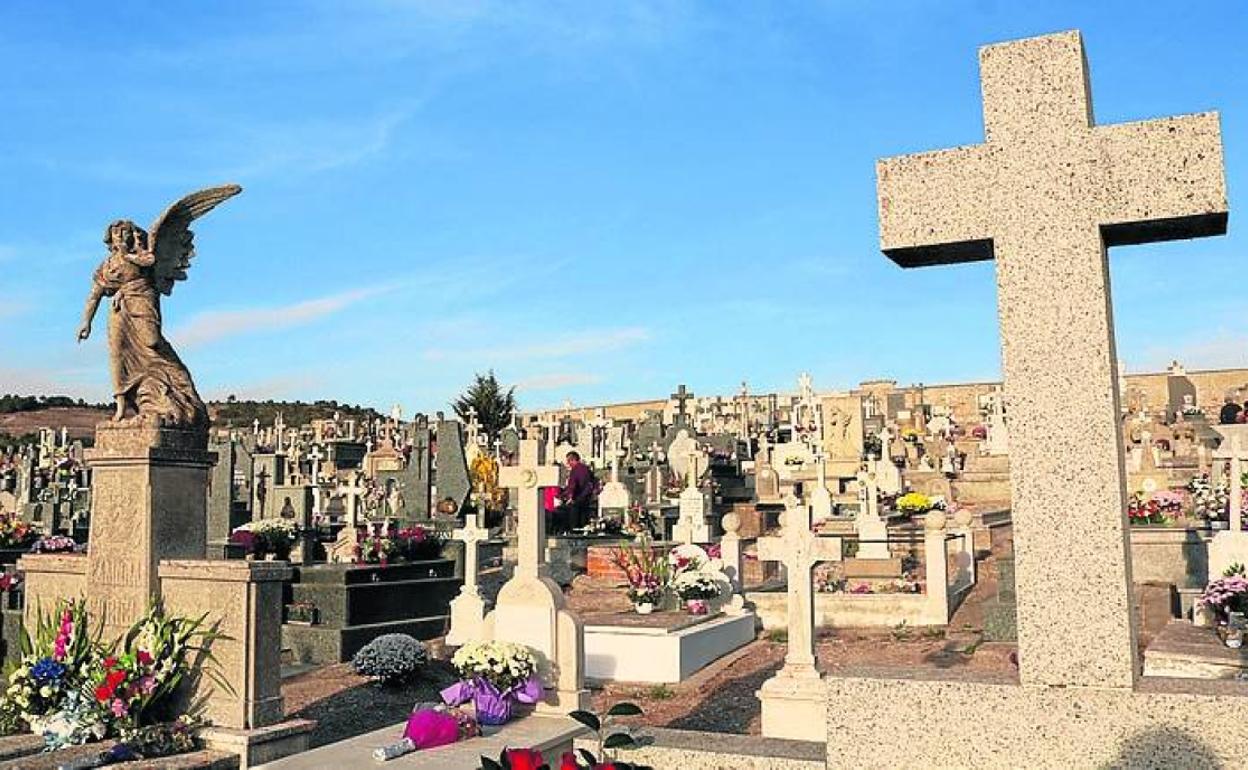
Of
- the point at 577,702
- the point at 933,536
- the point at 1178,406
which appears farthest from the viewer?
the point at 1178,406

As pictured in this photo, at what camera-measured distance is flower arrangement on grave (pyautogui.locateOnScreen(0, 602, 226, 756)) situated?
20.7 ft

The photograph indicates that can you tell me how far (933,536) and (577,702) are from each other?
8156 mm

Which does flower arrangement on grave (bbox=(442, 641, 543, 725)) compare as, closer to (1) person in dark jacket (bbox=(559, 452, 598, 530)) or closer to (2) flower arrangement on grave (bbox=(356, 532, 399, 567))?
(2) flower arrangement on grave (bbox=(356, 532, 399, 567))

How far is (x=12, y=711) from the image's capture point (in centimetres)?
677

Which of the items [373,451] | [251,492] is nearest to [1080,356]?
[251,492]

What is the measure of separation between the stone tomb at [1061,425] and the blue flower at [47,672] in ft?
18.6

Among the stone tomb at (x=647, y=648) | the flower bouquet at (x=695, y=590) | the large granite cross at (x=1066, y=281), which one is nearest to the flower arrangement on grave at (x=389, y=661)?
the stone tomb at (x=647, y=648)

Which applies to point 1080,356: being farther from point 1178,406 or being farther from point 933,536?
point 1178,406

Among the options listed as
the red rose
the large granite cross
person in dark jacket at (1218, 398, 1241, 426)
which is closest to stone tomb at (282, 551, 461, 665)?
the red rose

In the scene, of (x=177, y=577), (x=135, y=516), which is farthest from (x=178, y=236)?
(x=177, y=577)

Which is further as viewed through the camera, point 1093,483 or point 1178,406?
point 1178,406

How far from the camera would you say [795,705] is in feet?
25.3

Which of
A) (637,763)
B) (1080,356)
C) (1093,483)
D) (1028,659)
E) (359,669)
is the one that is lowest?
(359,669)

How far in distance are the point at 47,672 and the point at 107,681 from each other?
0.68 meters
